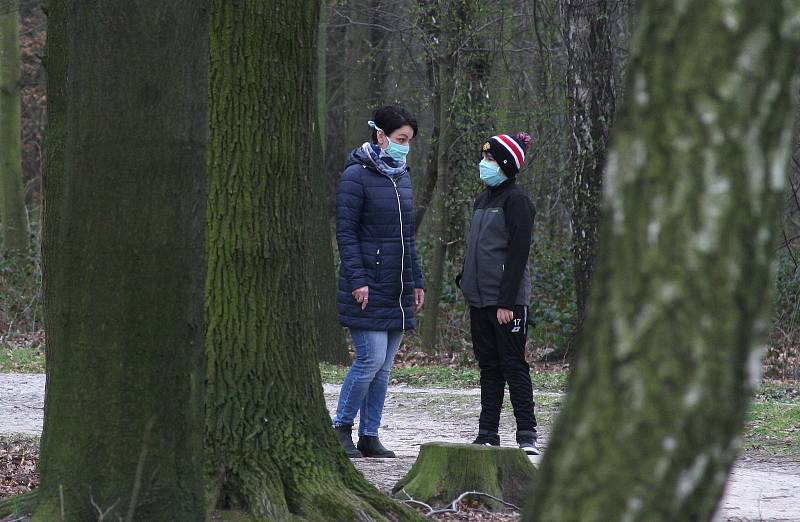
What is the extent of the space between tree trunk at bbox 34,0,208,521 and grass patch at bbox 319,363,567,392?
8317 millimetres

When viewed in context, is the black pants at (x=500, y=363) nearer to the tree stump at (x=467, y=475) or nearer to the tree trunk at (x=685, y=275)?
the tree stump at (x=467, y=475)

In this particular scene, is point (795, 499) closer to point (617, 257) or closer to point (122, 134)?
point (122, 134)

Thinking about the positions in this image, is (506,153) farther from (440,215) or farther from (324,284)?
(440,215)

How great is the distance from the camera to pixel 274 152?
4.95m

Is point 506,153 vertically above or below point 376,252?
above

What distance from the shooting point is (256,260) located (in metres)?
4.93

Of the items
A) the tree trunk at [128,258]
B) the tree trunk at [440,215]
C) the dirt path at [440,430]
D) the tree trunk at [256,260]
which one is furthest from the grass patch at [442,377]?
the tree trunk at [128,258]

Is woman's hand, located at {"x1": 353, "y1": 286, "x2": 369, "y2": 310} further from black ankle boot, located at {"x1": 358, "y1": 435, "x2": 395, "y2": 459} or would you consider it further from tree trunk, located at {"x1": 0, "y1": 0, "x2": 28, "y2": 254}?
tree trunk, located at {"x1": 0, "y1": 0, "x2": 28, "y2": 254}

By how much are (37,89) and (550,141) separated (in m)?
15.9

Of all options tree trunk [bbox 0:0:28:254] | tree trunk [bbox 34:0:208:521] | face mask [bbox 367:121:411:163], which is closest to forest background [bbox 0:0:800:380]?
tree trunk [bbox 0:0:28:254]

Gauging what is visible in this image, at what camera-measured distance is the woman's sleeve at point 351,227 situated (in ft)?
22.2

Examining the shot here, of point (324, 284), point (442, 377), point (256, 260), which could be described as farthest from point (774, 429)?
point (324, 284)

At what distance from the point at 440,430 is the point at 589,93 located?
5.43m

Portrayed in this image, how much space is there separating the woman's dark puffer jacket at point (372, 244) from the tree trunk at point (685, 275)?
496cm
